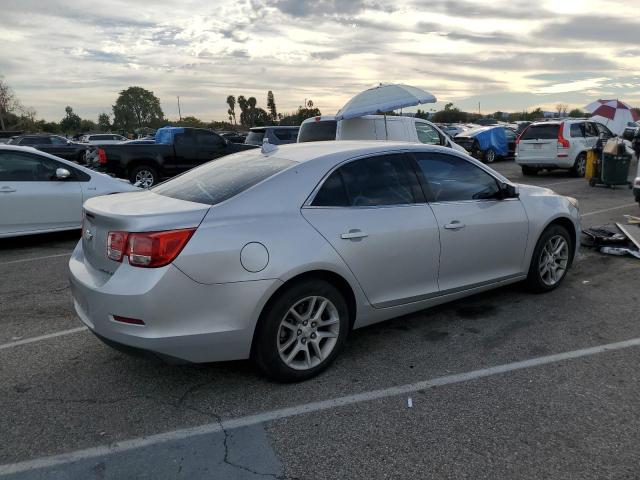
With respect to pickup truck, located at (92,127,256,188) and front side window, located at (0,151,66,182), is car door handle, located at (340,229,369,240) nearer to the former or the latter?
front side window, located at (0,151,66,182)

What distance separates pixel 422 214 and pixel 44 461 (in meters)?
2.93

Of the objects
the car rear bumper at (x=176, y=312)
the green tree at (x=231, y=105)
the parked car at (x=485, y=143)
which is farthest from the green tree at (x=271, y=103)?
the car rear bumper at (x=176, y=312)

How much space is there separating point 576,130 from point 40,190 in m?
14.1

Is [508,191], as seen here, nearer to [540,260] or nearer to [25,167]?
[540,260]

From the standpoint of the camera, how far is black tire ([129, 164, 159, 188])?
13812mm

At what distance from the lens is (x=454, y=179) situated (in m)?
4.55

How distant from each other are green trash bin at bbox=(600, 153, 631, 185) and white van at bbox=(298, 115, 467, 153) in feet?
14.0

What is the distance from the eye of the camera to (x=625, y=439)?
115 inches

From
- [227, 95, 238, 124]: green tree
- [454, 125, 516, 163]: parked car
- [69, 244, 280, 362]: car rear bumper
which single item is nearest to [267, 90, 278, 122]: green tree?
[227, 95, 238, 124]: green tree

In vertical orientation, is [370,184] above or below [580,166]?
above

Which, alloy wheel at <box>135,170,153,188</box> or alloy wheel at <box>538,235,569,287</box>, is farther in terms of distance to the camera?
alloy wheel at <box>135,170,153,188</box>

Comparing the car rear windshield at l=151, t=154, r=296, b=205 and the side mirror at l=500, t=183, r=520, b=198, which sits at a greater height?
the car rear windshield at l=151, t=154, r=296, b=205

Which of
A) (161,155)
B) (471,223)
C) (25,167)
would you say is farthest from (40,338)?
(161,155)

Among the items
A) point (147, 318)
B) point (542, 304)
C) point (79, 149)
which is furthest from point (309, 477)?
point (79, 149)
